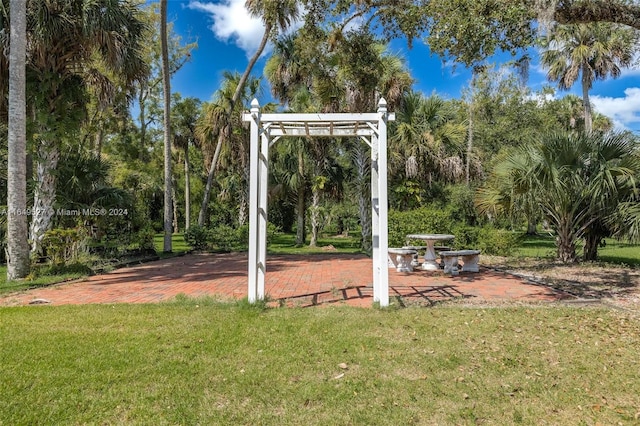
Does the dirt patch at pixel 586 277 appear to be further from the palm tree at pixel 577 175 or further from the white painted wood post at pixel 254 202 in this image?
the white painted wood post at pixel 254 202

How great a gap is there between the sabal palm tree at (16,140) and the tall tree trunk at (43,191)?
1.47 meters

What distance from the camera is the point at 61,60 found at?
9.18 metres

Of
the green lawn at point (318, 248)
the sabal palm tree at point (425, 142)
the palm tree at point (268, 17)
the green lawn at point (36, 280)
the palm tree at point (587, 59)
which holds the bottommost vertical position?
the green lawn at point (318, 248)

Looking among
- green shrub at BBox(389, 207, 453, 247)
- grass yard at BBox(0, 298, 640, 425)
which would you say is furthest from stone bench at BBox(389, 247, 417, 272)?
grass yard at BBox(0, 298, 640, 425)

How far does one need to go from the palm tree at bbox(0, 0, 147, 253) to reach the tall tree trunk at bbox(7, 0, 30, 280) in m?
0.91

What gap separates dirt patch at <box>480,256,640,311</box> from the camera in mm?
6195

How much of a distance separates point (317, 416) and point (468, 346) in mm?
2017

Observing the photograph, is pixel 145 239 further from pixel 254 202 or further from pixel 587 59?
pixel 587 59

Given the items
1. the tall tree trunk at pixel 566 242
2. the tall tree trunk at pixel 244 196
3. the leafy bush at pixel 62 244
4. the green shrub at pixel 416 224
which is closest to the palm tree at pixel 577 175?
the tall tree trunk at pixel 566 242

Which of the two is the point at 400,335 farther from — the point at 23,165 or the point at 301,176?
the point at 301,176

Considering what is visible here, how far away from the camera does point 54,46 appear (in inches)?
347

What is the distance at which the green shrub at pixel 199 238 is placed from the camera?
15.0 metres

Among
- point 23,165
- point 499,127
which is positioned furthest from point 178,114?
point 499,127

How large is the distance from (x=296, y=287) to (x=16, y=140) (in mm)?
6091
